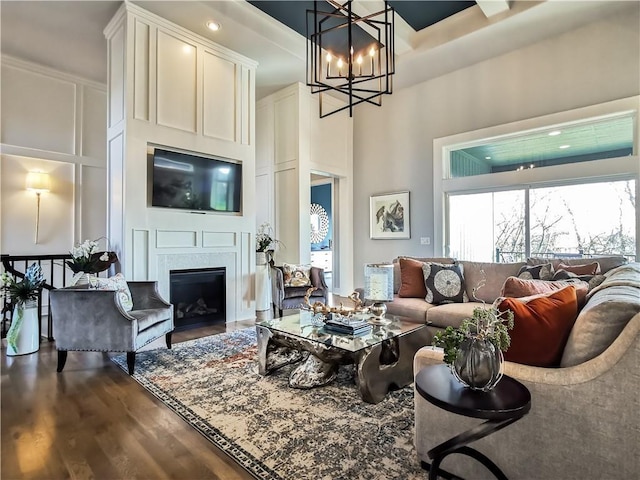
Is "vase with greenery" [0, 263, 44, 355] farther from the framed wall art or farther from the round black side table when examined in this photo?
the framed wall art

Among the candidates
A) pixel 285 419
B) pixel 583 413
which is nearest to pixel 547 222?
pixel 583 413

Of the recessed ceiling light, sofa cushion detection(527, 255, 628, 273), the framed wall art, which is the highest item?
the recessed ceiling light

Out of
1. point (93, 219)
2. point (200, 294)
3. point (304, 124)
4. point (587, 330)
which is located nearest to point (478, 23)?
point (304, 124)

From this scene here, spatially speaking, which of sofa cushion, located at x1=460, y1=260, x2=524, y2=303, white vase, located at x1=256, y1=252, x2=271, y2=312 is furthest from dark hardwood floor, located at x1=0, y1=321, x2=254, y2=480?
sofa cushion, located at x1=460, y1=260, x2=524, y2=303

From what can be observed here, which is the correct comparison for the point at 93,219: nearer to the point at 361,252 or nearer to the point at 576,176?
the point at 361,252

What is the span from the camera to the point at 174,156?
13.9 ft

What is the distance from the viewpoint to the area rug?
167 cm

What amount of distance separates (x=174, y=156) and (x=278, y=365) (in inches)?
114

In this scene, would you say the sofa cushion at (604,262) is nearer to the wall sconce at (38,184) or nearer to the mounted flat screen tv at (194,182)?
the mounted flat screen tv at (194,182)

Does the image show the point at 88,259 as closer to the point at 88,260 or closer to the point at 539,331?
the point at 88,260

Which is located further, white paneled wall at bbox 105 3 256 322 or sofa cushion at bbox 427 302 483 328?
white paneled wall at bbox 105 3 256 322

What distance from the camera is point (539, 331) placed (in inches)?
56.6

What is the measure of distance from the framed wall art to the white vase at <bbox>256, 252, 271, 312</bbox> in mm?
2163

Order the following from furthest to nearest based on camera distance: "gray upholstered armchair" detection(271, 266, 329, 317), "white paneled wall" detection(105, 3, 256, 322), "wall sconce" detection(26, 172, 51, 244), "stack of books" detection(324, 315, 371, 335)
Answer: "wall sconce" detection(26, 172, 51, 244), "gray upholstered armchair" detection(271, 266, 329, 317), "white paneled wall" detection(105, 3, 256, 322), "stack of books" detection(324, 315, 371, 335)
